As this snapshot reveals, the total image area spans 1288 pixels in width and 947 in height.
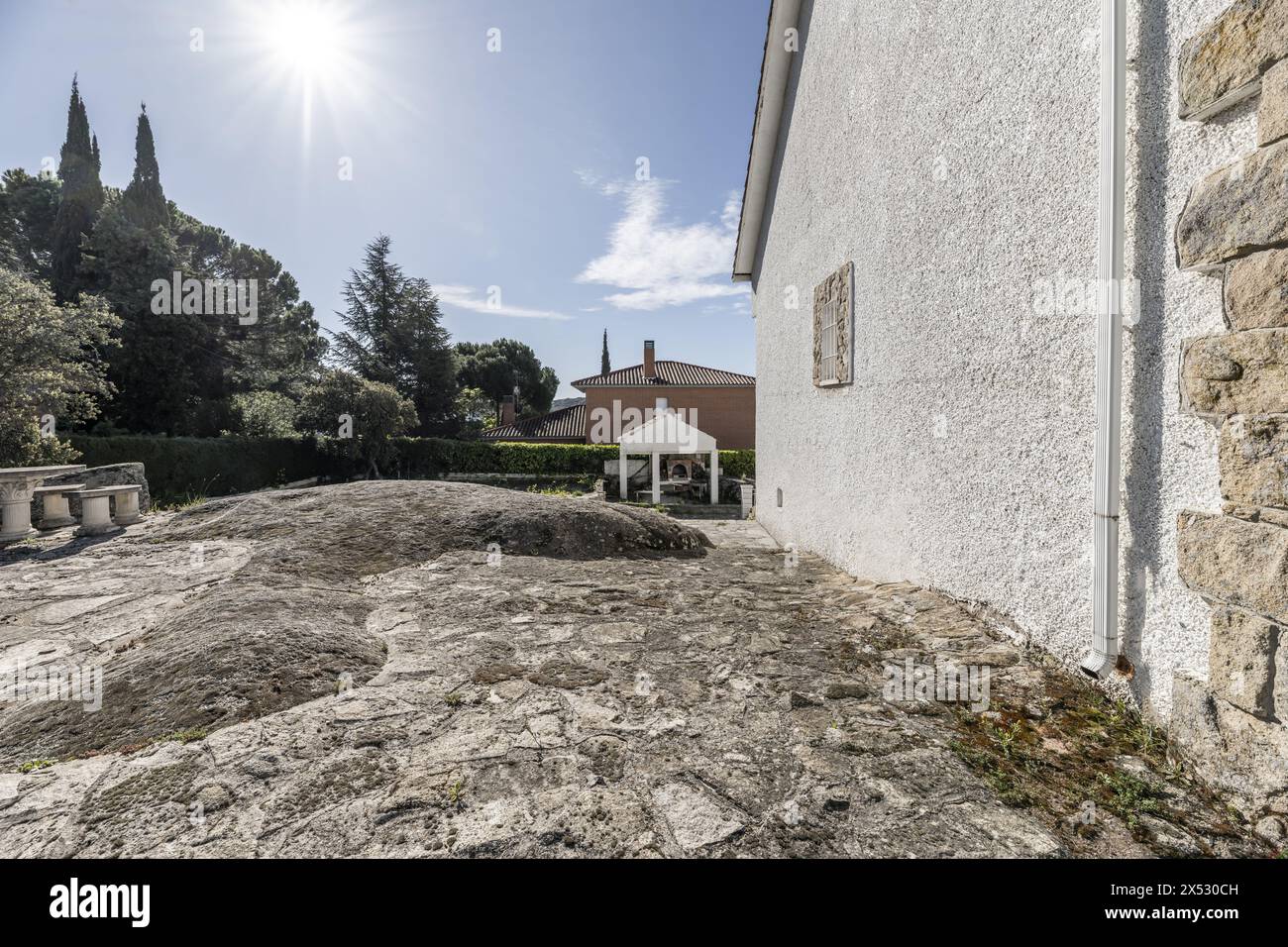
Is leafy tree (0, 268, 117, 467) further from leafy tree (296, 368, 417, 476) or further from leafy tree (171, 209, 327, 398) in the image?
leafy tree (171, 209, 327, 398)

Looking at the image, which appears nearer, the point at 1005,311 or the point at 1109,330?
the point at 1109,330

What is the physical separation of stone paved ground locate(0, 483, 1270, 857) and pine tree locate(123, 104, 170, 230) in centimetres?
3483

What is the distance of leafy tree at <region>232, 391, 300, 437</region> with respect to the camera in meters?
20.9

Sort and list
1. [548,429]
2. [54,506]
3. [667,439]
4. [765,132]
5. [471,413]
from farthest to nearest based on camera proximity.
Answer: [471,413] < [548,429] < [667,439] < [765,132] < [54,506]

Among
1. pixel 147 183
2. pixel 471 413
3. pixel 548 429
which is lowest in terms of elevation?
pixel 548 429

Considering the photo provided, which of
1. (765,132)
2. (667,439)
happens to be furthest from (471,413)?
(765,132)

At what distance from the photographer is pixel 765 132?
8461 mm

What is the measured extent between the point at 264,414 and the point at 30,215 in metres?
17.1

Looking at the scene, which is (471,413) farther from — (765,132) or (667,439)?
(765,132)

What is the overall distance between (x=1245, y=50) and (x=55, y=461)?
14.4m

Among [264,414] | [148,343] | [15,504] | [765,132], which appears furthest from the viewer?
[264,414]
